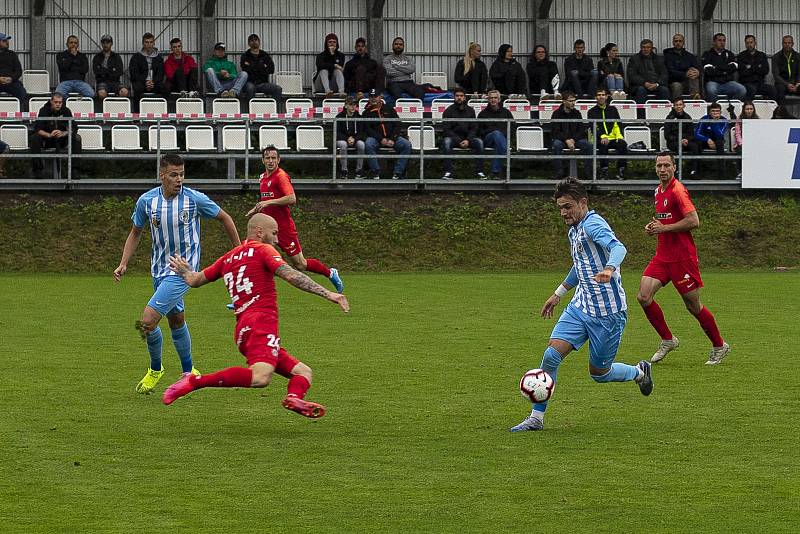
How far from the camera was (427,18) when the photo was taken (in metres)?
31.8

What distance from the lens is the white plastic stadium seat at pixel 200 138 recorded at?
985 inches

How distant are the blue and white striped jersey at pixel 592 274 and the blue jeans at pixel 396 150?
16.2 m

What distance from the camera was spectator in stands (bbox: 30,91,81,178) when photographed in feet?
78.9

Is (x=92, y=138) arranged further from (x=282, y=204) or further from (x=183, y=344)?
(x=183, y=344)

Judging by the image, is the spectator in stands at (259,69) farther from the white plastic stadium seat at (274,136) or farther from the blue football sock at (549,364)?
the blue football sock at (549,364)

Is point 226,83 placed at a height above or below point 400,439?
above

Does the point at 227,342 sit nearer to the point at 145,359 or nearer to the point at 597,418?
the point at 145,359

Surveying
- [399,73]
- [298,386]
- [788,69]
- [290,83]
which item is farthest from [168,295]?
[788,69]

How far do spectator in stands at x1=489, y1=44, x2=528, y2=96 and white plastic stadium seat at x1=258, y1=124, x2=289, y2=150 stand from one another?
533 cm

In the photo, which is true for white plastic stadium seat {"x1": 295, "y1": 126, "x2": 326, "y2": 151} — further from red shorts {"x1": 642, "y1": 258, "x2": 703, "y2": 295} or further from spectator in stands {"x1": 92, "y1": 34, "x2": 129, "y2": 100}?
red shorts {"x1": 642, "y1": 258, "x2": 703, "y2": 295}

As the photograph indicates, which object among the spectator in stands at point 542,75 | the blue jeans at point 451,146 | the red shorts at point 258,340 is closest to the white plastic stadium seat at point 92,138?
the blue jeans at point 451,146

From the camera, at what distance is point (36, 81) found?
28094 mm

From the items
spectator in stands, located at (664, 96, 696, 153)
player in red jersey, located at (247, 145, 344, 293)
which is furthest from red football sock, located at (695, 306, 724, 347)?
spectator in stands, located at (664, 96, 696, 153)

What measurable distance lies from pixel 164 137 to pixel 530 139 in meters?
7.00
